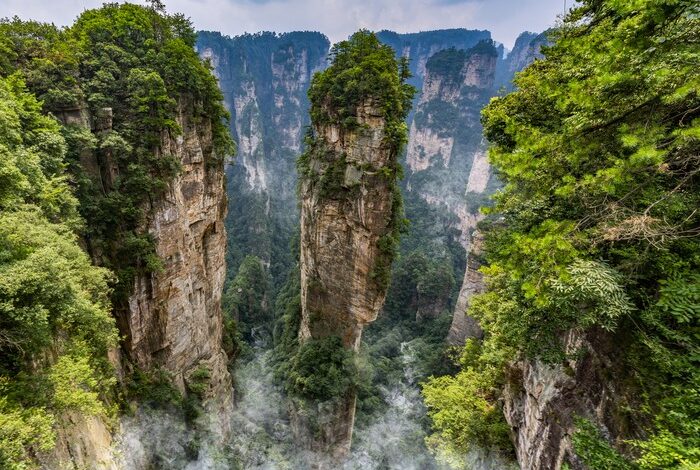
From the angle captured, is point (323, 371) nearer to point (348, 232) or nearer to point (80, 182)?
point (348, 232)

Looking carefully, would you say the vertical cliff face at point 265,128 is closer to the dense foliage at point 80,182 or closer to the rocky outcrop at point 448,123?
the rocky outcrop at point 448,123

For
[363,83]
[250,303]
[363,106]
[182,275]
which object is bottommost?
[250,303]

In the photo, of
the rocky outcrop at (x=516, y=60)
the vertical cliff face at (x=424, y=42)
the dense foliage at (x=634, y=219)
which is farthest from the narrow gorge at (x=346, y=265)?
the vertical cliff face at (x=424, y=42)

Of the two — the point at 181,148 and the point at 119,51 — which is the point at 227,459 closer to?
the point at 181,148

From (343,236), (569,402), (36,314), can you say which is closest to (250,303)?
(343,236)

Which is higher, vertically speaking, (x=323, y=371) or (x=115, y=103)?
(x=115, y=103)
